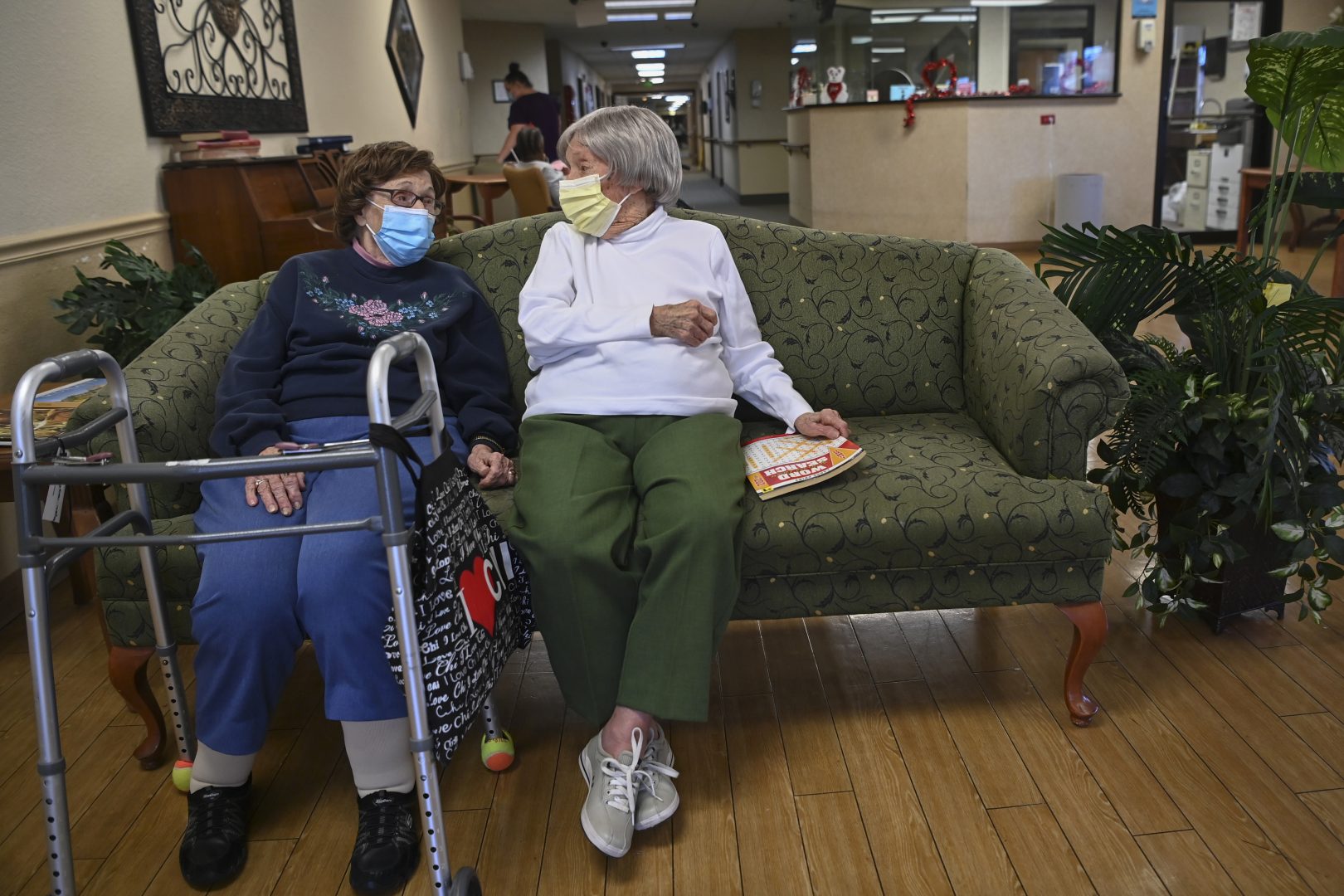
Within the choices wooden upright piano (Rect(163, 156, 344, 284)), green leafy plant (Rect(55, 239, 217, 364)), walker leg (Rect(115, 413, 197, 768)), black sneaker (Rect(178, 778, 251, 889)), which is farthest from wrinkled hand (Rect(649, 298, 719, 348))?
wooden upright piano (Rect(163, 156, 344, 284))

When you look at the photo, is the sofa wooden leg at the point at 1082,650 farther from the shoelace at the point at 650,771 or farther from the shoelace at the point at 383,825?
the shoelace at the point at 383,825

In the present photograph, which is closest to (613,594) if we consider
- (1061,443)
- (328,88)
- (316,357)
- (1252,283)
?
(316,357)

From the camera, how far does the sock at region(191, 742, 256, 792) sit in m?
1.63

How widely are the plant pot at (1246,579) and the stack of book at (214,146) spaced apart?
127 inches

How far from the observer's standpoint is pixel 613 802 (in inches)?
63.2

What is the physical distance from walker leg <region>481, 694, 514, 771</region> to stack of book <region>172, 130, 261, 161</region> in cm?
261

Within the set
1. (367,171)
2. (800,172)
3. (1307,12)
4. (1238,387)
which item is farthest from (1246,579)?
(800,172)

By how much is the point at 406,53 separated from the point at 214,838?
6.83 m

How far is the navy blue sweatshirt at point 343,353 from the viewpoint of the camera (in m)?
1.90

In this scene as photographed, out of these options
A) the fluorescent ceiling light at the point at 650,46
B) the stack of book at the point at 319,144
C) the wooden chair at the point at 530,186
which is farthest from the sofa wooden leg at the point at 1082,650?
the fluorescent ceiling light at the point at 650,46

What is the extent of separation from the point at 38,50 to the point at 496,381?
1.72 meters

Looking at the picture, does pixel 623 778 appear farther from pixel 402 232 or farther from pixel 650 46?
pixel 650 46

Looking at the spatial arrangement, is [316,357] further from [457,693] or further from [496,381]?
[457,693]

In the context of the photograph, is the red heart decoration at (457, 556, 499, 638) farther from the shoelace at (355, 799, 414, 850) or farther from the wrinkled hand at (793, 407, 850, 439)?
the wrinkled hand at (793, 407, 850, 439)
